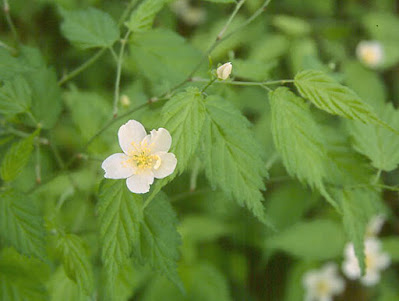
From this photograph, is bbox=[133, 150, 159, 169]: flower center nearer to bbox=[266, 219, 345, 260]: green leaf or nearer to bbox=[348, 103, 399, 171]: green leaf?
bbox=[348, 103, 399, 171]: green leaf

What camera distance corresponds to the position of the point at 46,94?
1.41 meters

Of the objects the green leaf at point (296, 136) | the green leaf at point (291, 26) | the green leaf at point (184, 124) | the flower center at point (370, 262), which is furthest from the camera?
the green leaf at point (291, 26)

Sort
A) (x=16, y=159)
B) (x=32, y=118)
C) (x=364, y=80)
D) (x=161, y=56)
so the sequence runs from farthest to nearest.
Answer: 1. (x=364, y=80)
2. (x=161, y=56)
3. (x=32, y=118)
4. (x=16, y=159)

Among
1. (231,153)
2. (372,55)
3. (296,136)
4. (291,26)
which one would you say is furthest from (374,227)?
(231,153)

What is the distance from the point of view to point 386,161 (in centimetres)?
135

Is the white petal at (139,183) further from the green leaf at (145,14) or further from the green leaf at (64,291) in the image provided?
the green leaf at (64,291)

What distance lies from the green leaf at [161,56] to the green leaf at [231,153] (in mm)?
423

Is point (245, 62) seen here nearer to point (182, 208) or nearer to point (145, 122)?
point (145, 122)

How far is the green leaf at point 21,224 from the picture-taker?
1.12m

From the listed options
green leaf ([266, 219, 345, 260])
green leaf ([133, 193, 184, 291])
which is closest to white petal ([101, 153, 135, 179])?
green leaf ([133, 193, 184, 291])

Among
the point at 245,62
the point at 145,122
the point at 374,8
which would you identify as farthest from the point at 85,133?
the point at 374,8

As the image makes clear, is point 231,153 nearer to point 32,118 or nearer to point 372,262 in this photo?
point 32,118

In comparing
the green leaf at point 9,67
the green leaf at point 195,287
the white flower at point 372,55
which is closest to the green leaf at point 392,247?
the green leaf at point 195,287

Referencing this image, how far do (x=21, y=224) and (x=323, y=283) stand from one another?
2140 mm
